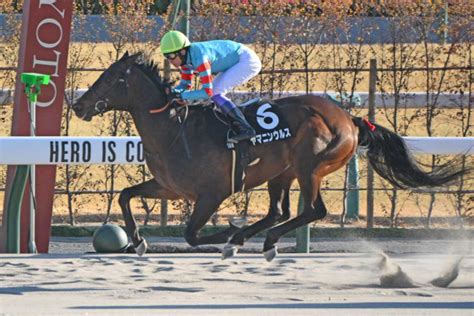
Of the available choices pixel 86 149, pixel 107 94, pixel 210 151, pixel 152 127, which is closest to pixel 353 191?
pixel 86 149

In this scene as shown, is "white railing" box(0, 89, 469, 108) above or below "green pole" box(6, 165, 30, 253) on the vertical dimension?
above

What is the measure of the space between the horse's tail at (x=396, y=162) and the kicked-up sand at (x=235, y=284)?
724mm

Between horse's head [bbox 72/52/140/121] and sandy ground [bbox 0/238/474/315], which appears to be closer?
sandy ground [bbox 0/238/474/315]

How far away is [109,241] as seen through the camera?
1106 centimetres

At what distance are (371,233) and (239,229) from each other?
10.6ft

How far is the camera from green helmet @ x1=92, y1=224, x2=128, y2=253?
11.1m

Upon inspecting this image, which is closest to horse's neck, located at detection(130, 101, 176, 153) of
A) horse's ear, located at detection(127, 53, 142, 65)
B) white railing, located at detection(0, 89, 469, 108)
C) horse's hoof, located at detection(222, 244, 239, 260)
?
horse's ear, located at detection(127, 53, 142, 65)

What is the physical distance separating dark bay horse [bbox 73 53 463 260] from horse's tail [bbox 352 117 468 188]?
20 millimetres

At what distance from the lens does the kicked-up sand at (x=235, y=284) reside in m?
8.01

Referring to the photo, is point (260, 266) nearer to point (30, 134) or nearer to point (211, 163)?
point (211, 163)

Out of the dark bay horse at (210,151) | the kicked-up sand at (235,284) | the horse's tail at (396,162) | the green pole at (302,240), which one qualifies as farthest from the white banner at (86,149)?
the green pole at (302,240)

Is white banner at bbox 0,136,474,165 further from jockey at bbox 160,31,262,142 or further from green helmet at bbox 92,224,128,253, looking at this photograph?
jockey at bbox 160,31,262,142

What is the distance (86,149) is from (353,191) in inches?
154

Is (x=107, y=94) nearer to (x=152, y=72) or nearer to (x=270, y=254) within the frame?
(x=152, y=72)
